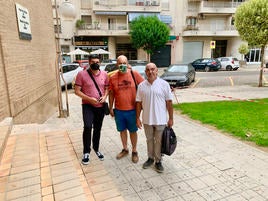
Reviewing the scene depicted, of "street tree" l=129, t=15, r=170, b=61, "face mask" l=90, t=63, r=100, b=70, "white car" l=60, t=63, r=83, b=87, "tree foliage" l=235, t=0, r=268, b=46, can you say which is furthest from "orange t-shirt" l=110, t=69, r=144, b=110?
"street tree" l=129, t=15, r=170, b=61

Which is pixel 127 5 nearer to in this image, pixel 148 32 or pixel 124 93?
pixel 148 32

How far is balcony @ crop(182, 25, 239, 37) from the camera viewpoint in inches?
1102

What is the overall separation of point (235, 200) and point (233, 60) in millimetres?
23879

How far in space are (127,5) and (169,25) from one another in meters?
6.23

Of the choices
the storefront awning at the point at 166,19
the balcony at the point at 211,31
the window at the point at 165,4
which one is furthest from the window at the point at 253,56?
the window at the point at 165,4

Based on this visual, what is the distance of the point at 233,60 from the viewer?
77.6 feet

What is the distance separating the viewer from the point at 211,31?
28109 mm

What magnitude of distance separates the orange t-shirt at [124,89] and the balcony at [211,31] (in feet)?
89.6

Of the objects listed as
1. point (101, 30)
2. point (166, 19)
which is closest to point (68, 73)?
point (101, 30)

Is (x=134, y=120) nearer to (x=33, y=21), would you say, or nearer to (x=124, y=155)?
(x=124, y=155)

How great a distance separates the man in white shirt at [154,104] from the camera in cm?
303

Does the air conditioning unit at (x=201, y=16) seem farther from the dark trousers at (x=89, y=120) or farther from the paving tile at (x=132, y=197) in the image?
the paving tile at (x=132, y=197)

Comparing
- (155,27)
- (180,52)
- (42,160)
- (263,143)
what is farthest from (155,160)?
(180,52)

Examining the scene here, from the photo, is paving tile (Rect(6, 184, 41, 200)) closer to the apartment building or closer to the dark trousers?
the dark trousers
